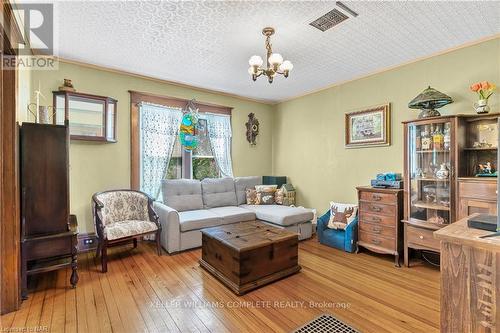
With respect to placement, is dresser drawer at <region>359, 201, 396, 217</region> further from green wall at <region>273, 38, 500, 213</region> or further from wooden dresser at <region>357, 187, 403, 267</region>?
green wall at <region>273, 38, 500, 213</region>

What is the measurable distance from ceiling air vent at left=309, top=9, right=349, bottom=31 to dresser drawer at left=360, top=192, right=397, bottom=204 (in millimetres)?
2133

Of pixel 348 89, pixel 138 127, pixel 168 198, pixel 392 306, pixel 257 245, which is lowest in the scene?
pixel 392 306

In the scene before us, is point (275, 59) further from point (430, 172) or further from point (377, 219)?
point (377, 219)

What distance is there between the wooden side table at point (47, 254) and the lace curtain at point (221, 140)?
8.72ft

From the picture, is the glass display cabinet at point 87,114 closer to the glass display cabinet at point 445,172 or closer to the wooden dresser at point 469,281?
the wooden dresser at point 469,281

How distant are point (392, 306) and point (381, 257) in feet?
4.12

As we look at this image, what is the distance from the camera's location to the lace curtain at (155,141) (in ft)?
12.9

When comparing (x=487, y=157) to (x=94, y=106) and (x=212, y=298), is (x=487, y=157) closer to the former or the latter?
(x=212, y=298)

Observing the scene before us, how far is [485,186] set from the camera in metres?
2.40

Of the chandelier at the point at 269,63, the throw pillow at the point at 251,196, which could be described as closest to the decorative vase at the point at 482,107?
the chandelier at the point at 269,63

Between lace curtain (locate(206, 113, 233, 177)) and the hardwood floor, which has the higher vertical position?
lace curtain (locate(206, 113, 233, 177))

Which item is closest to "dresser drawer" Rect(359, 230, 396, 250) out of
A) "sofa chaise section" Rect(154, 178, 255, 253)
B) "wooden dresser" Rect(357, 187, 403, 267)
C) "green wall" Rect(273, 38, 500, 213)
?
"wooden dresser" Rect(357, 187, 403, 267)

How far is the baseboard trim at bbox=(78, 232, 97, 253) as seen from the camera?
3.39 m

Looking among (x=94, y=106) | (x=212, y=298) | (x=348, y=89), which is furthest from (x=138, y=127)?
(x=348, y=89)
